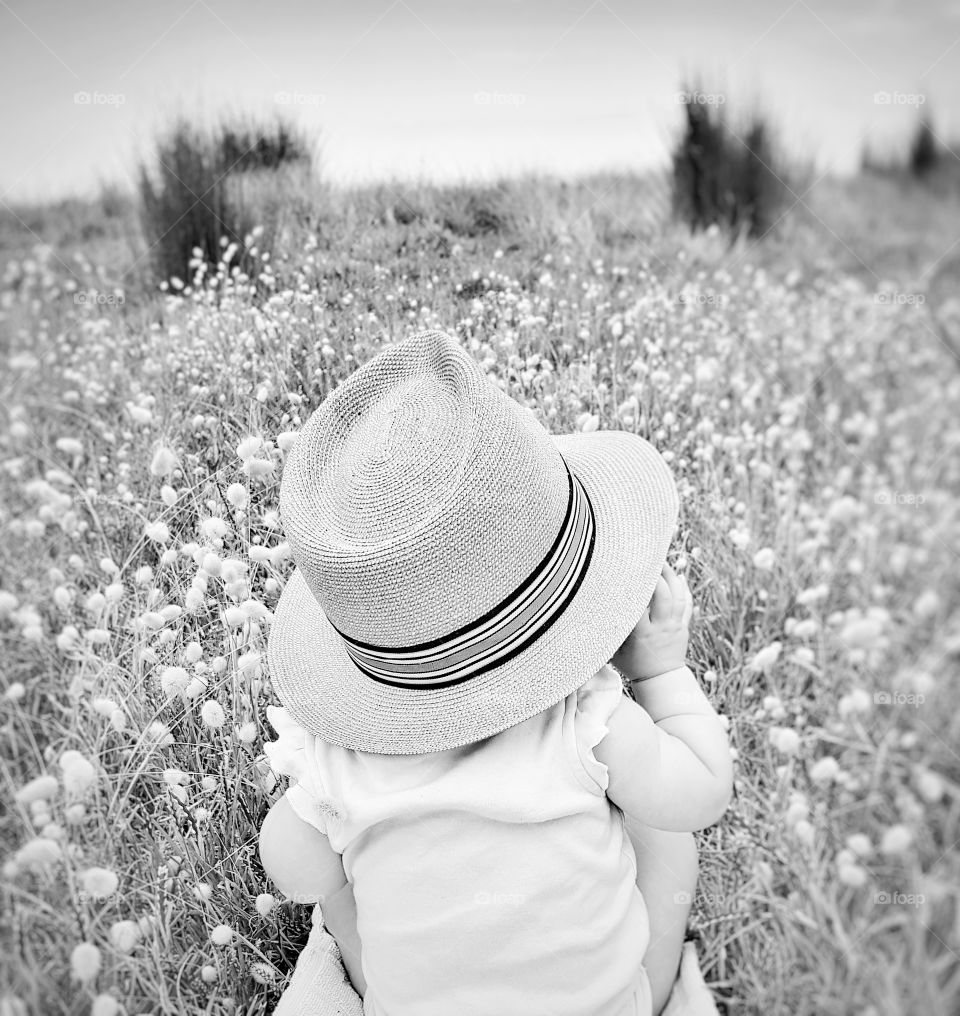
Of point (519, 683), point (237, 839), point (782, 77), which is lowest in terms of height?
point (237, 839)

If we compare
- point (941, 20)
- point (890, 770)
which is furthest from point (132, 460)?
point (941, 20)

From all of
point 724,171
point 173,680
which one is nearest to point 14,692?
point 173,680

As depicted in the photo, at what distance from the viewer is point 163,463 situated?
5.27 feet

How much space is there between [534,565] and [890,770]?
0.56m

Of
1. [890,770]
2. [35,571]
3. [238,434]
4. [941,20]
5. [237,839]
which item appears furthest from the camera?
[238,434]

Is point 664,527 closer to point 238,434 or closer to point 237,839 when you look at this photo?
point 238,434

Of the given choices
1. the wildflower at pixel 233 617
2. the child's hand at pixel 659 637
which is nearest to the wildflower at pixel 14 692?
the wildflower at pixel 233 617

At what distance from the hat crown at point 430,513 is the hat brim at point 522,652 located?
5.1 inches

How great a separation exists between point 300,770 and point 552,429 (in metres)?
0.91

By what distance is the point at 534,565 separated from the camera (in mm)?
1340

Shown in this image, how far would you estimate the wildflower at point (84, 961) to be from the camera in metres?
1.23

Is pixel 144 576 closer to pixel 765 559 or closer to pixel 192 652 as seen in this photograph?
pixel 192 652

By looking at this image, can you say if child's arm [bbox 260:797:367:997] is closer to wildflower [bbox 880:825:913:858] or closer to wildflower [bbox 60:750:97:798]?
wildflower [bbox 60:750:97:798]

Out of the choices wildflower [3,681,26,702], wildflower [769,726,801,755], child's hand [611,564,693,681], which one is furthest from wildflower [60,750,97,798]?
wildflower [769,726,801,755]
